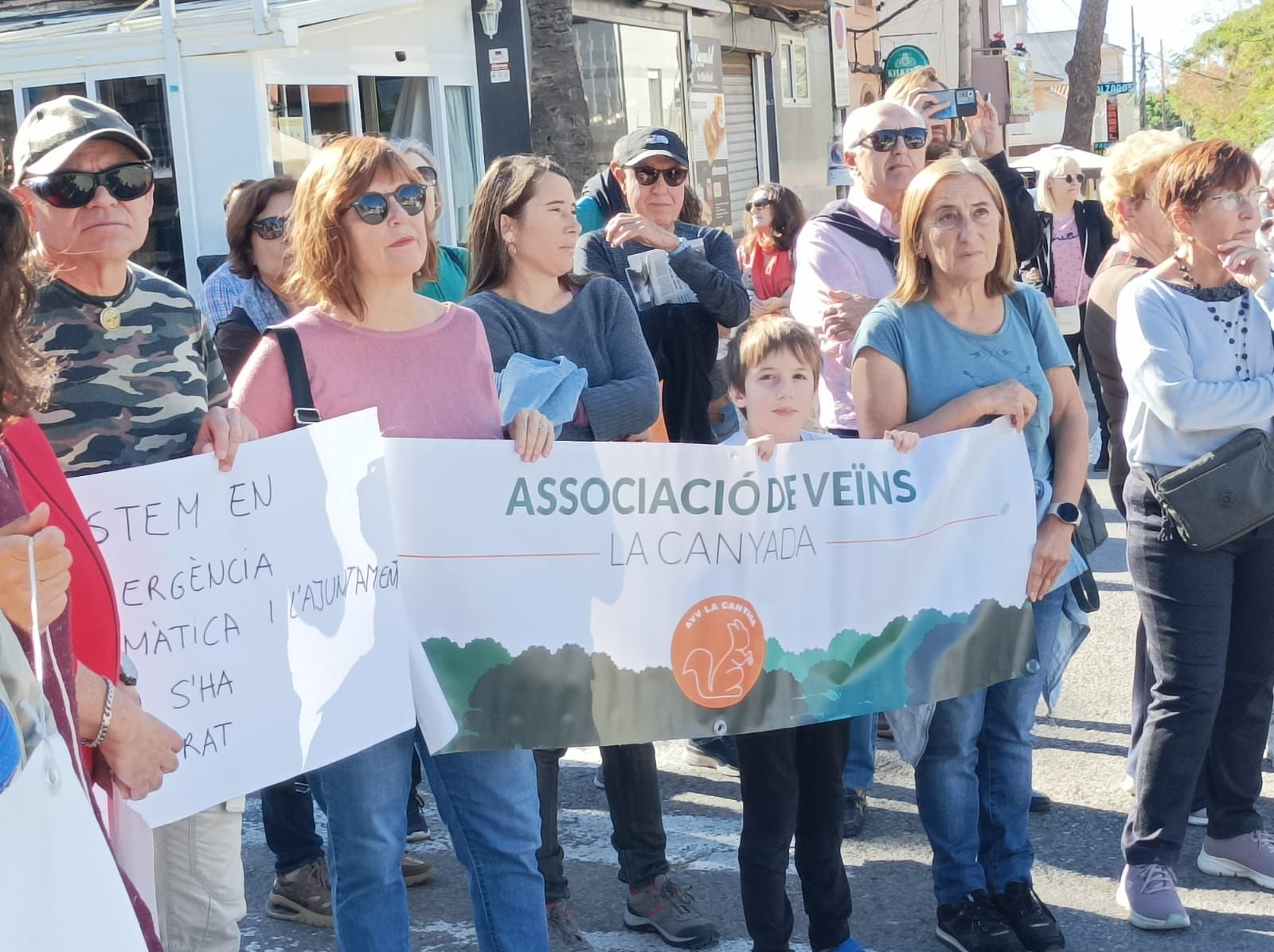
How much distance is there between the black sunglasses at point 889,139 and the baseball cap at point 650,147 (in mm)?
639

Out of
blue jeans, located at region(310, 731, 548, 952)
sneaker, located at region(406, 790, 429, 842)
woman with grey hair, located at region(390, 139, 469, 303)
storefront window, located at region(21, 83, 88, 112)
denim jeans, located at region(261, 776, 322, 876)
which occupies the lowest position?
sneaker, located at region(406, 790, 429, 842)

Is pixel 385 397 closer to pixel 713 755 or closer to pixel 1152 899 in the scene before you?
pixel 1152 899

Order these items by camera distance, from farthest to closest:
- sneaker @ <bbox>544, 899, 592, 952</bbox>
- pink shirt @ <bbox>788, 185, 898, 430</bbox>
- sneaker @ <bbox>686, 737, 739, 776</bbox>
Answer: sneaker @ <bbox>686, 737, 739, 776</bbox> → pink shirt @ <bbox>788, 185, 898, 430</bbox> → sneaker @ <bbox>544, 899, 592, 952</bbox>

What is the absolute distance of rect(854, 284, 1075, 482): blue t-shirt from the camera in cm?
365

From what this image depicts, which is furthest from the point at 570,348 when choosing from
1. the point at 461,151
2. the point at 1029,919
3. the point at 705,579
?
the point at 461,151

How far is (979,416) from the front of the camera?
3.65m

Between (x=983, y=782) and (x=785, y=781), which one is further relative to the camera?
(x=983, y=782)

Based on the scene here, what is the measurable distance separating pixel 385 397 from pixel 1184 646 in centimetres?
212

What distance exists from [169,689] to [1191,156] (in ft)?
9.28

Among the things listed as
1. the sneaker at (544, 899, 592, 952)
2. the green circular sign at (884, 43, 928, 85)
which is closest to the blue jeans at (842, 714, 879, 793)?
the sneaker at (544, 899, 592, 952)

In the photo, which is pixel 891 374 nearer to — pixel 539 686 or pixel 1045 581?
pixel 1045 581

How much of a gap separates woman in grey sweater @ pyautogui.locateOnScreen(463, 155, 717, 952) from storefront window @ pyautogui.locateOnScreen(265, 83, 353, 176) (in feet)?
27.1

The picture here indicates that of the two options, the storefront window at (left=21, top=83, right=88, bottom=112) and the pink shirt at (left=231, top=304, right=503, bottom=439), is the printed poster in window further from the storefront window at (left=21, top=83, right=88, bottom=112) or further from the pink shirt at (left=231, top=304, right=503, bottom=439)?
the pink shirt at (left=231, top=304, right=503, bottom=439)

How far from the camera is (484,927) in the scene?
3.16m
